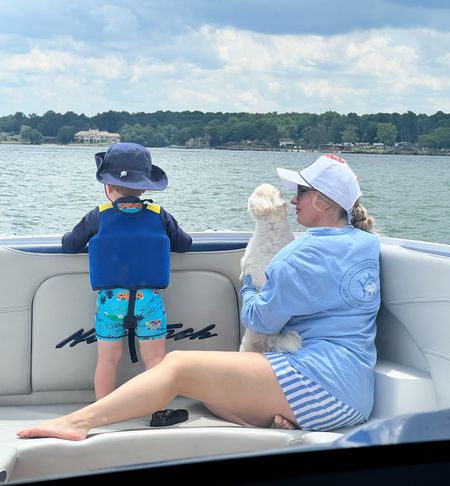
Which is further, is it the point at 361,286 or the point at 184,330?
the point at 184,330

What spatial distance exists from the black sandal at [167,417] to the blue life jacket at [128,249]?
43 centimetres

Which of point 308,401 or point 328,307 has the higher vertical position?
point 328,307

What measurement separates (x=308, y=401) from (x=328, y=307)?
0.87 feet

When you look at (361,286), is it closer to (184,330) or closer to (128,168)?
(184,330)

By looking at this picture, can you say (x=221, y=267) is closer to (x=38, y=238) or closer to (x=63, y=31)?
(x=38, y=238)

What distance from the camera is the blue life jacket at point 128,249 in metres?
2.67

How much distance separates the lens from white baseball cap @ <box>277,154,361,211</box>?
2438 millimetres

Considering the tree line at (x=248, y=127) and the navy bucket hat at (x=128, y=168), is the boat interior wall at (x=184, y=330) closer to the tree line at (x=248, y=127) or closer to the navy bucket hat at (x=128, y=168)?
the navy bucket hat at (x=128, y=168)

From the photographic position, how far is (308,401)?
2254mm

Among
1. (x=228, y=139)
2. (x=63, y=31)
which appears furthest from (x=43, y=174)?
(x=63, y=31)

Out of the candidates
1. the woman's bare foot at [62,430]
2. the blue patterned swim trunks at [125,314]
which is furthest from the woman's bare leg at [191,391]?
the blue patterned swim trunks at [125,314]

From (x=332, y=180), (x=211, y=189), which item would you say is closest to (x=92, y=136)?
(x=211, y=189)

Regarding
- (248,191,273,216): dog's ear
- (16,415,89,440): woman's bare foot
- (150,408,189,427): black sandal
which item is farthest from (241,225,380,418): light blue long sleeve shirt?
(16,415,89,440): woman's bare foot

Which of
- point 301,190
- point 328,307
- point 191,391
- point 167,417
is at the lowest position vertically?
point 167,417
